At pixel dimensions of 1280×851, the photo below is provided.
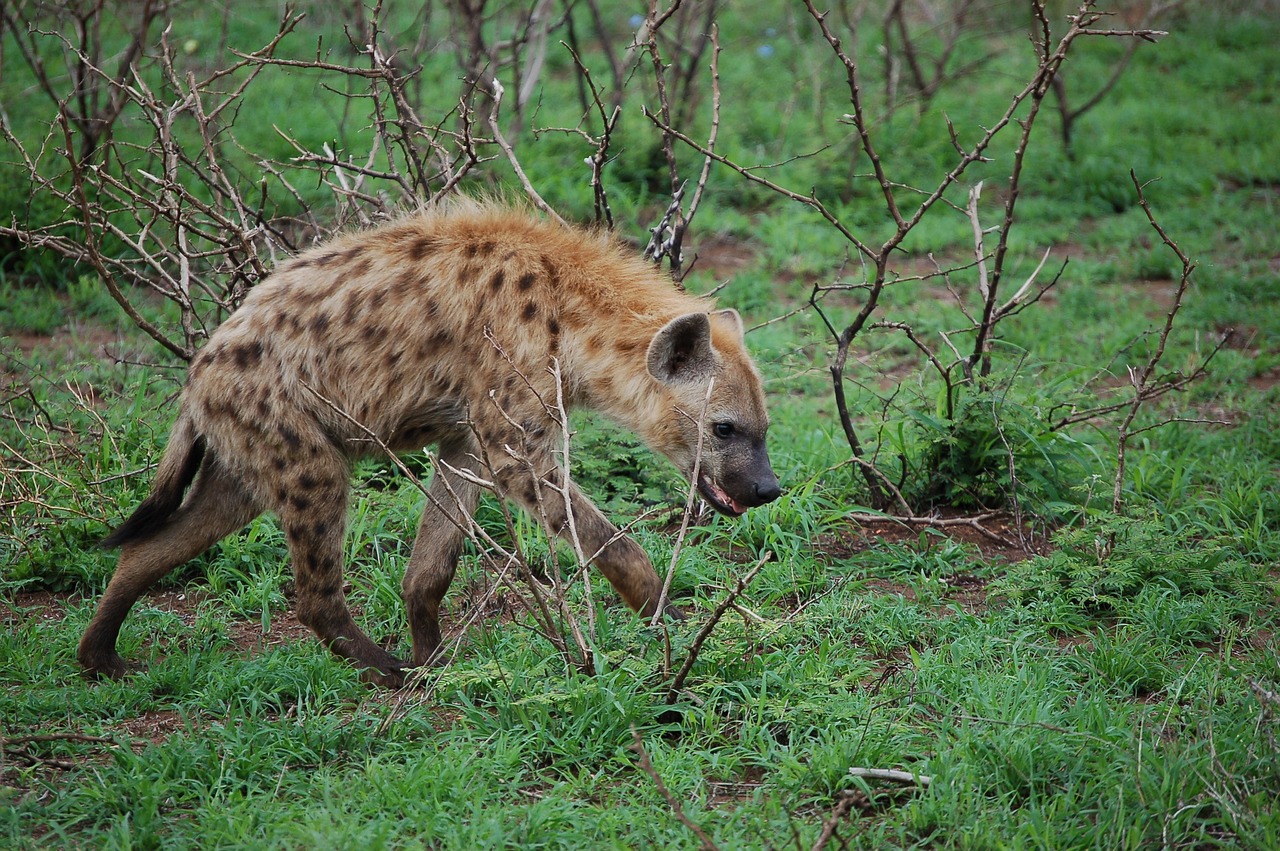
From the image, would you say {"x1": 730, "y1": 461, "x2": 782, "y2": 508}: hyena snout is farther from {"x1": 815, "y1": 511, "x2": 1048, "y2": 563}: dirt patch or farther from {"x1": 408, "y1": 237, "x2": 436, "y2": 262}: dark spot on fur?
{"x1": 408, "y1": 237, "x2": 436, "y2": 262}: dark spot on fur

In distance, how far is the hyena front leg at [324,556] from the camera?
3.34 m

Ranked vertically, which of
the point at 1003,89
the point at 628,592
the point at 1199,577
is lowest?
the point at 1199,577

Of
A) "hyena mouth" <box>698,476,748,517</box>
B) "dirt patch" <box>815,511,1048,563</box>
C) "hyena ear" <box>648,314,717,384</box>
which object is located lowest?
"dirt patch" <box>815,511,1048,563</box>

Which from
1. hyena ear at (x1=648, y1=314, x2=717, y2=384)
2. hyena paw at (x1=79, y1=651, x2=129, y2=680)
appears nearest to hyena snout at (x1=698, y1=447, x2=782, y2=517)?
hyena ear at (x1=648, y1=314, x2=717, y2=384)

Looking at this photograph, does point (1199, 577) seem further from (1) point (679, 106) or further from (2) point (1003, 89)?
(2) point (1003, 89)

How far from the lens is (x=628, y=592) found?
3.30 metres

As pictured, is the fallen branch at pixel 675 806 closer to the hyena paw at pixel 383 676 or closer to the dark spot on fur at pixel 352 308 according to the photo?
the hyena paw at pixel 383 676

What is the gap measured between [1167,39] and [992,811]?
9.60 m

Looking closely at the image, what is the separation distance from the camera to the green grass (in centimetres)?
260

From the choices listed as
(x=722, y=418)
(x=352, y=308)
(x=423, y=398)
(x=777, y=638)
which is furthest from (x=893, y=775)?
(x=352, y=308)

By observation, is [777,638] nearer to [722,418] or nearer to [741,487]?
[741,487]

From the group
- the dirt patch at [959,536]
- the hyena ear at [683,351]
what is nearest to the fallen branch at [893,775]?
the hyena ear at [683,351]

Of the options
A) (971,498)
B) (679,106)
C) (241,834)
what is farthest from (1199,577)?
(679,106)

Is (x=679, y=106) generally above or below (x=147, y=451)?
above
